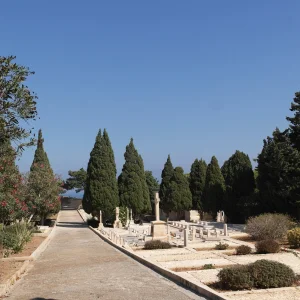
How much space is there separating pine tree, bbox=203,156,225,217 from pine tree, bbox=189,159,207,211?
190 inches

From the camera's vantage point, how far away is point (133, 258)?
1554cm

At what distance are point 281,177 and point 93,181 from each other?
69.1 ft

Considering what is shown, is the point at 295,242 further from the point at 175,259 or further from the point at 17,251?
the point at 17,251

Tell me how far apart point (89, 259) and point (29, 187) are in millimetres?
20532

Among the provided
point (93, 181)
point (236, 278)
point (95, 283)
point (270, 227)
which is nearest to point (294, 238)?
point (270, 227)

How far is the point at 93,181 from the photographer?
42156mm

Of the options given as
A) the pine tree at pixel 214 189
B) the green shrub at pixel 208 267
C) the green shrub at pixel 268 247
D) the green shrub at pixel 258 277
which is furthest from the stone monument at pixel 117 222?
the green shrub at pixel 258 277

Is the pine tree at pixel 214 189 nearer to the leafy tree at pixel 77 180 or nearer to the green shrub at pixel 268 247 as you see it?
the green shrub at pixel 268 247

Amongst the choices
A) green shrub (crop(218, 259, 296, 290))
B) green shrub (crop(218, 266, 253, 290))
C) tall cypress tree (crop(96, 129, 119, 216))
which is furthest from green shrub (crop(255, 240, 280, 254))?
tall cypress tree (crop(96, 129, 119, 216))

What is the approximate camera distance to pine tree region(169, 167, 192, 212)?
47.0m

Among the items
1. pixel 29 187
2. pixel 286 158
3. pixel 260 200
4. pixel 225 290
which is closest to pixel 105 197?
pixel 29 187

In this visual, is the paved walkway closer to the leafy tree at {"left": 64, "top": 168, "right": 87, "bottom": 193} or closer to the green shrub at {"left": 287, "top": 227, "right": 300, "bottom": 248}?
the green shrub at {"left": 287, "top": 227, "right": 300, "bottom": 248}

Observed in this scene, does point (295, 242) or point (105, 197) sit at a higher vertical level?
point (105, 197)

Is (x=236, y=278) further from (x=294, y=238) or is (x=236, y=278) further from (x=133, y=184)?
(x=133, y=184)
